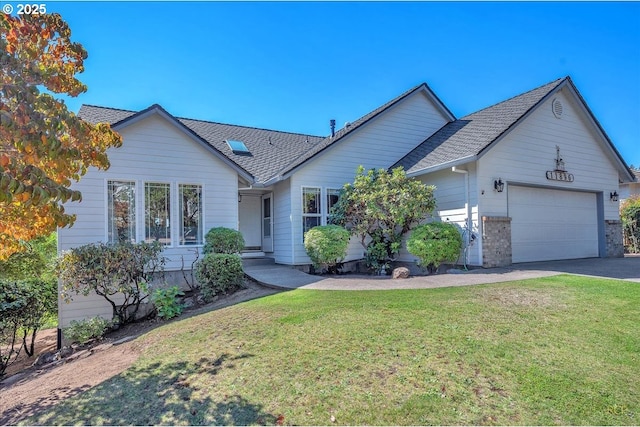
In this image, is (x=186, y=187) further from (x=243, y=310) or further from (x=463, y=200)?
(x=463, y=200)

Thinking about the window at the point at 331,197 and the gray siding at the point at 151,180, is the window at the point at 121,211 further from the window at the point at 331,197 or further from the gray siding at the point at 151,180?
the window at the point at 331,197

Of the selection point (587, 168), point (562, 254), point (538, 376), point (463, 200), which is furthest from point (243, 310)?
point (587, 168)

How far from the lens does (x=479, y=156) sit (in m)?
10.1

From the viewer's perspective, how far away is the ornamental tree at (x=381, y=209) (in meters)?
11.1

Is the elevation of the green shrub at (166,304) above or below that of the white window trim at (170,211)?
below

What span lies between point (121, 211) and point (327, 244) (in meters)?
6.10

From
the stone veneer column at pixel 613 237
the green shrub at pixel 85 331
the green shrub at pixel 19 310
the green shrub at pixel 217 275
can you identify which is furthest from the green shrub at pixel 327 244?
the stone veneer column at pixel 613 237

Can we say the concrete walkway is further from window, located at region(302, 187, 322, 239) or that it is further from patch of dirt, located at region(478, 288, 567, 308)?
window, located at region(302, 187, 322, 239)

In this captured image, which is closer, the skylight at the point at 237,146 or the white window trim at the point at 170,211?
the white window trim at the point at 170,211

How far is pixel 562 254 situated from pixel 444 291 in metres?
8.08

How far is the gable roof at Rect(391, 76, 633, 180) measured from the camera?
10.8 m

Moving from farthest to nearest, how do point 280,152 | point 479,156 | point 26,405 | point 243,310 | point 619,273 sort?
point 280,152, point 479,156, point 619,273, point 243,310, point 26,405

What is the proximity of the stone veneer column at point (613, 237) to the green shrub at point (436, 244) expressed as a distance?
24.7 feet

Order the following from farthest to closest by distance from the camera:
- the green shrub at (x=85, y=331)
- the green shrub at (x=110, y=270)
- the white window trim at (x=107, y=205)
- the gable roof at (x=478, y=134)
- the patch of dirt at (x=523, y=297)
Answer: the gable roof at (x=478, y=134), the white window trim at (x=107, y=205), the green shrub at (x=110, y=270), the green shrub at (x=85, y=331), the patch of dirt at (x=523, y=297)
